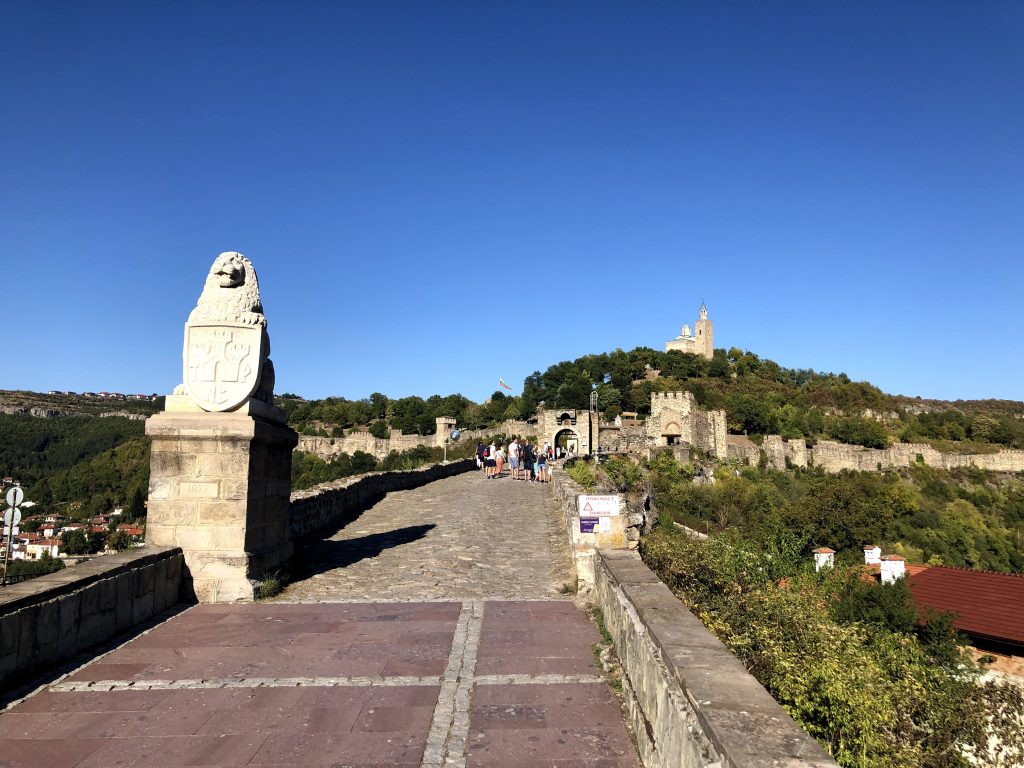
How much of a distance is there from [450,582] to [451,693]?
2943 mm

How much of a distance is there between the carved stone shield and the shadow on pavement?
2.01 meters

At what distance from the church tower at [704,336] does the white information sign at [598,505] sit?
117m

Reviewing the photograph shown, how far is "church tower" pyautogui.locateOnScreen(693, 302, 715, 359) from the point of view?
392 feet

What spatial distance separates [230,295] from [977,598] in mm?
21319

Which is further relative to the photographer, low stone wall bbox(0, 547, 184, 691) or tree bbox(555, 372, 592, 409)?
tree bbox(555, 372, 592, 409)

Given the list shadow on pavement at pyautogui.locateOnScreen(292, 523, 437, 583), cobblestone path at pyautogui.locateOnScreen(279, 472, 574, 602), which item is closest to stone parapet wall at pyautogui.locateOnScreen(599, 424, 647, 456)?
cobblestone path at pyautogui.locateOnScreen(279, 472, 574, 602)

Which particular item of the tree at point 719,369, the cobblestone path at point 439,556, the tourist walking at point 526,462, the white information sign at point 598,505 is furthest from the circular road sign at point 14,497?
the tree at point 719,369

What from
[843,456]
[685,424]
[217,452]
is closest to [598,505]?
[217,452]

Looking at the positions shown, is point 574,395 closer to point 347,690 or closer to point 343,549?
point 343,549

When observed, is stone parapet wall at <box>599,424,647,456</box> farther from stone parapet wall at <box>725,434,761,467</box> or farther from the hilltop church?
the hilltop church

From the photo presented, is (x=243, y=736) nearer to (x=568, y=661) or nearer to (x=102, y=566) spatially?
(x=568, y=661)

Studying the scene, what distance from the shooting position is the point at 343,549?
862 cm

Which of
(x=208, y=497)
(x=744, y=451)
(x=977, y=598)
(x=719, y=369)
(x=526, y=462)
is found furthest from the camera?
(x=719, y=369)

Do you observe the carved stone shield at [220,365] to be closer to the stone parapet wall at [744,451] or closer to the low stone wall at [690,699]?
the low stone wall at [690,699]
